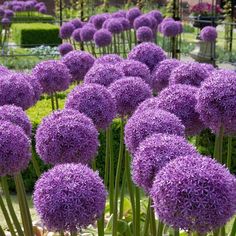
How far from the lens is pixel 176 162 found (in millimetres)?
2088

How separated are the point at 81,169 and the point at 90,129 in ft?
1.82

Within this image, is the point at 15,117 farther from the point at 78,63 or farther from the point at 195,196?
the point at 78,63

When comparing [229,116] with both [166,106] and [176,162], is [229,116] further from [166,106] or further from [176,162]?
[176,162]

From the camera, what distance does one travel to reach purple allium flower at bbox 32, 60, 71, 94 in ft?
15.1

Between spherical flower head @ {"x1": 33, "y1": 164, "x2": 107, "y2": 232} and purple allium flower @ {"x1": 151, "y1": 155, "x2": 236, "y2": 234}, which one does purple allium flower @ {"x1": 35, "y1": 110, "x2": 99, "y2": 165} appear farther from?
purple allium flower @ {"x1": 151, "y1": 155, "x2": 236, "y2": 234}

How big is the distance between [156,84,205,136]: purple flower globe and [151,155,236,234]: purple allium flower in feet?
3.66

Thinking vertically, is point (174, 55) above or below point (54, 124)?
below

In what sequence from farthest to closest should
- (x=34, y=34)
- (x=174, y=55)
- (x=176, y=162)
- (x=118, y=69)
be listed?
(x=34, y=34) → (x=174, y=55) → (x=118, y=69) → (x=176, y=162)

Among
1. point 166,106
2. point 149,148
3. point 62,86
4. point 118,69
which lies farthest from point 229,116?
point 62,86

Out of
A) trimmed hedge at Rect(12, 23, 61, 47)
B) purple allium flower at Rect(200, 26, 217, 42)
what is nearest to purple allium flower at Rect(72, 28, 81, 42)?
purple allium flower at Rect(200, 26, 217, 42)

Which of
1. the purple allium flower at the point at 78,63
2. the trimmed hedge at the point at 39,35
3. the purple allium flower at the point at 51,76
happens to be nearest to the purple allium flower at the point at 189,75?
the purple allium flower at the point at 51,76

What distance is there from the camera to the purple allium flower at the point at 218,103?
2919mm

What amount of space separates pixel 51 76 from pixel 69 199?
103 inches

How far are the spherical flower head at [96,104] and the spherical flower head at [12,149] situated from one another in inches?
22.9
